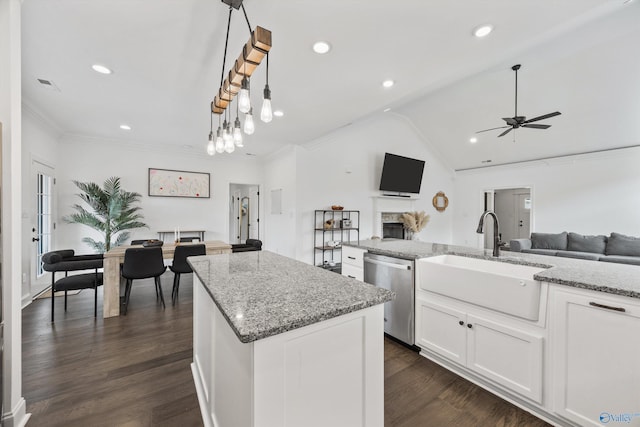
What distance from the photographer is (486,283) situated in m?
1.72

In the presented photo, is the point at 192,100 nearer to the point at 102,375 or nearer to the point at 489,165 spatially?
the point at 102,375

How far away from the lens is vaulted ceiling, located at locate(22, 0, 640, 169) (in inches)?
72.4

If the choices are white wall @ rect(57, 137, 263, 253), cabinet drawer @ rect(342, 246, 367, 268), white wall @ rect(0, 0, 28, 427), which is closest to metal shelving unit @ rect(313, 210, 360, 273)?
white wall @ rect(57, 137, 263, 253)

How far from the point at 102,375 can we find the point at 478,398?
8.87 ft

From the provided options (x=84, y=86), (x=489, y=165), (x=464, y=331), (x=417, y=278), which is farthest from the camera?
(x=489, y=165)

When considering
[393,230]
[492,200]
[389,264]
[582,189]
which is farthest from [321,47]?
[492,200]

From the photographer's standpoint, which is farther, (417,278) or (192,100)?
(192,100)

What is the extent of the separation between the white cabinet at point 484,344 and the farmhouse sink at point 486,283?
11 centimetres

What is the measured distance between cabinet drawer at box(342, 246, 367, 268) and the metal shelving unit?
239 centimetres

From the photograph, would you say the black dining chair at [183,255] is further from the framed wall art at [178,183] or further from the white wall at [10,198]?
the framed wall art at [178,183]

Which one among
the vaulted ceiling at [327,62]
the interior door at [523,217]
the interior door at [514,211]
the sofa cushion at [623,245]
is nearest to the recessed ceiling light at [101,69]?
the vaulted ceiling at [327,62]

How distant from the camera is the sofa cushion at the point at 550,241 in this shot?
517cm

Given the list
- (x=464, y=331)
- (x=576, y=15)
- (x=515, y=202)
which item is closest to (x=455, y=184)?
(x=515, y=202)

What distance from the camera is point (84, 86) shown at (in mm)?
2852
